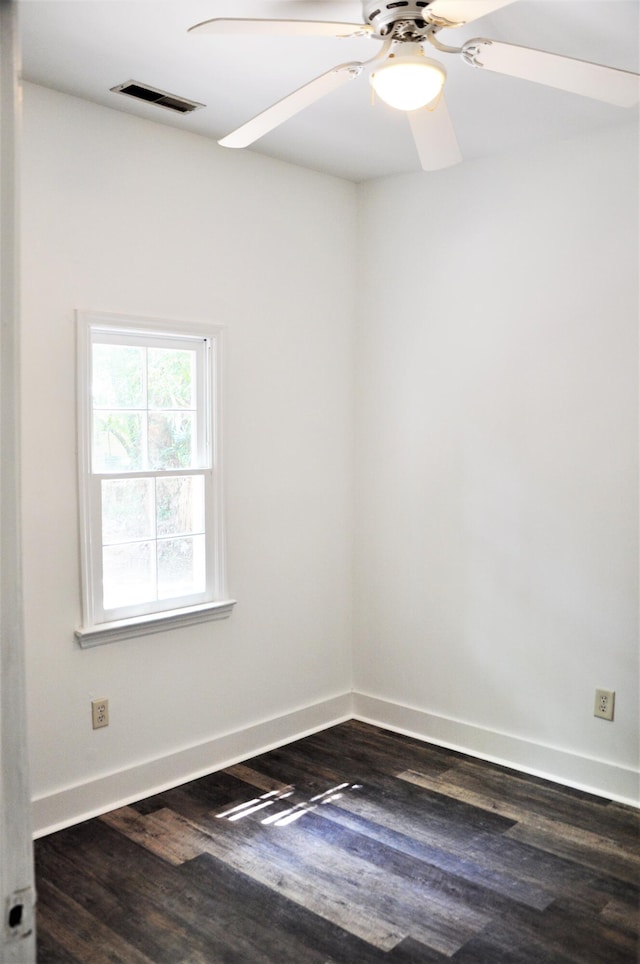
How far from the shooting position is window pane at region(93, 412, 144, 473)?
310cm

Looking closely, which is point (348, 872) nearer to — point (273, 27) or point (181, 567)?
point (181, 567)

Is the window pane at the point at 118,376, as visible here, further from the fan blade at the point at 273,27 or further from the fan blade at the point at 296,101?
the fan blade at the point at 273,27

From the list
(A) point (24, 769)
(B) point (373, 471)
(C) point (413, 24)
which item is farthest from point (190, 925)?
→ (C) point (413, 24)

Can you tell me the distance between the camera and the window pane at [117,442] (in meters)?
3.10

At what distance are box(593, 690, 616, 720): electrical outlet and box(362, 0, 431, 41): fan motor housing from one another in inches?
98.3

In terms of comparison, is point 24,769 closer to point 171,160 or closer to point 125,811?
point 125,811

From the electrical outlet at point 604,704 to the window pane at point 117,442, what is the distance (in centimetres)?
206

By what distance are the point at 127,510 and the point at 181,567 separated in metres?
0.38

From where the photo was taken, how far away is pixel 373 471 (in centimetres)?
407

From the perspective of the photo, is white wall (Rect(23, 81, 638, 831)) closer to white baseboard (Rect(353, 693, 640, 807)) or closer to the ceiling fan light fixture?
white baseboard (Rect(353, 693, 640, 807))

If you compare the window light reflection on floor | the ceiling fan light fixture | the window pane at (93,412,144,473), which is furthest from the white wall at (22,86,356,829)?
the ceiling fan light fixture

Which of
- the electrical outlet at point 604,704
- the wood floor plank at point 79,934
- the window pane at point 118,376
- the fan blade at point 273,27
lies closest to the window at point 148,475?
the window pane at point 118,376

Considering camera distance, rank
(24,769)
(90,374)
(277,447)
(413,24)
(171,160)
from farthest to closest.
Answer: (277,447)
(171,160)
(90,374)
(413,24)
(24,769)

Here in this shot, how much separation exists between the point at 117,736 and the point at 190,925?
0.92 metres
